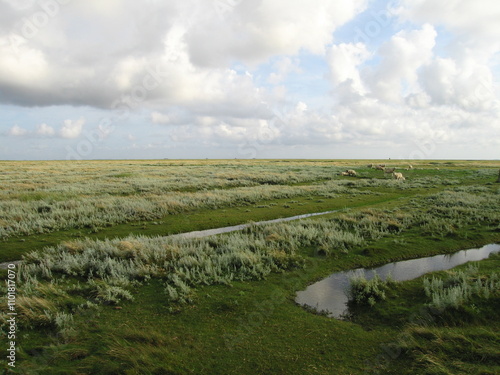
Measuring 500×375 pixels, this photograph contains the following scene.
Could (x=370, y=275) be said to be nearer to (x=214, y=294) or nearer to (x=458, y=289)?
(x=458, y=289)

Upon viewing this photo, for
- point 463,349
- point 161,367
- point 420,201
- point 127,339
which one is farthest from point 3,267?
point 420,201

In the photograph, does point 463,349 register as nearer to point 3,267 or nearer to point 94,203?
point 3,267

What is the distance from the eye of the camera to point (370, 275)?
33.4 feet

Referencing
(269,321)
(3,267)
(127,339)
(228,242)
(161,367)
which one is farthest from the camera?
(228,242)

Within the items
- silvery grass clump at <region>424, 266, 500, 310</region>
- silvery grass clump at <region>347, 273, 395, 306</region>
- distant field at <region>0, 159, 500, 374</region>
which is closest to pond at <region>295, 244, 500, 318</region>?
silvery grass clump at <region>347, 273, 395, 306</region>

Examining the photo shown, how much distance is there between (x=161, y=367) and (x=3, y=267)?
394 inches

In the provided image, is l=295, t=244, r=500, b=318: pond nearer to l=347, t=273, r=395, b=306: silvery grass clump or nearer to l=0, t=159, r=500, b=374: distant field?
l=347, t=273, r=395, b=306: silvery grass clump

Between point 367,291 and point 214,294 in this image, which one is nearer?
point 367,291

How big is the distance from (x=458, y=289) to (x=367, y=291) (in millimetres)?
2290

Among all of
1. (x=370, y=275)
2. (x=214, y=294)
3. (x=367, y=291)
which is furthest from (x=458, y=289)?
(x=214, y=294)

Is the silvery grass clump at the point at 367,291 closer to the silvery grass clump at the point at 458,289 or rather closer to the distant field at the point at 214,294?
the distant field at the point at 214,294

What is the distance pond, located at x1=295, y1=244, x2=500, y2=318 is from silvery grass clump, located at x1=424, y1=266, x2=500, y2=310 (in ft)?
4.68

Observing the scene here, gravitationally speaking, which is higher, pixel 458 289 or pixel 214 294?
pixel 458 289

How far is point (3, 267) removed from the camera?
1103 cm
